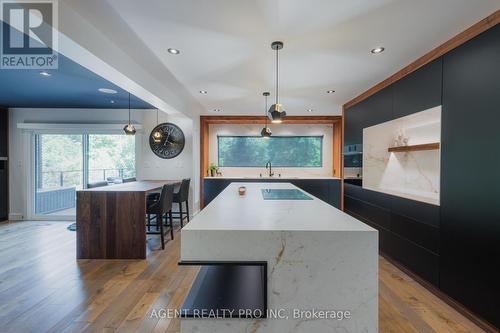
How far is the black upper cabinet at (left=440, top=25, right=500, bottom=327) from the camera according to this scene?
1.76 metres

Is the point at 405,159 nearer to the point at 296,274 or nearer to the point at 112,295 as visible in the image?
the point at 296,274

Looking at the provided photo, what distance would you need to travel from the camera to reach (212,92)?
3.82 m

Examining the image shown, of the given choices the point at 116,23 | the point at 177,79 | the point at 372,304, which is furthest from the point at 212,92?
the point at 372,304

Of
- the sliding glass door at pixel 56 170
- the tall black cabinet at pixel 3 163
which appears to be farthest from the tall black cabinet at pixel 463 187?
the tall black cabinet at pixel 3 163

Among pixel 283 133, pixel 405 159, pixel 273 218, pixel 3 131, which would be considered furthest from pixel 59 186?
pixel 405 159

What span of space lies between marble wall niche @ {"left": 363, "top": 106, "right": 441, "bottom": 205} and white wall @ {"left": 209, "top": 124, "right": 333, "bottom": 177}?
6.73 feet

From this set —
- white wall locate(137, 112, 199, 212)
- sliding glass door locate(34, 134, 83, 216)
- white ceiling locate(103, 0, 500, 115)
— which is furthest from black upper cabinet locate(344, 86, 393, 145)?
sliding glass door locate(34, 134, 83, 216)

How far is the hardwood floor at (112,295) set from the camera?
183 centimetres

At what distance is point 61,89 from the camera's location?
3.71 m

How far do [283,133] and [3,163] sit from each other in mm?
6325

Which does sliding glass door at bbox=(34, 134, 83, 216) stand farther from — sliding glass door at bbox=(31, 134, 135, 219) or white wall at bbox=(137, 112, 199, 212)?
white wall at bbox=(137, 112, 199, 212)

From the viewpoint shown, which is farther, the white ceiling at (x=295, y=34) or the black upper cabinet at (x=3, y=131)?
the black upper cabinet at (x=3, y=131)

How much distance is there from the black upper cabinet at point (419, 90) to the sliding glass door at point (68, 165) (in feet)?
16.9

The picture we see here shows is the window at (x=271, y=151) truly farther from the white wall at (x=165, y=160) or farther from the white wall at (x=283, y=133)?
the white wall at (x=165, y=160)
